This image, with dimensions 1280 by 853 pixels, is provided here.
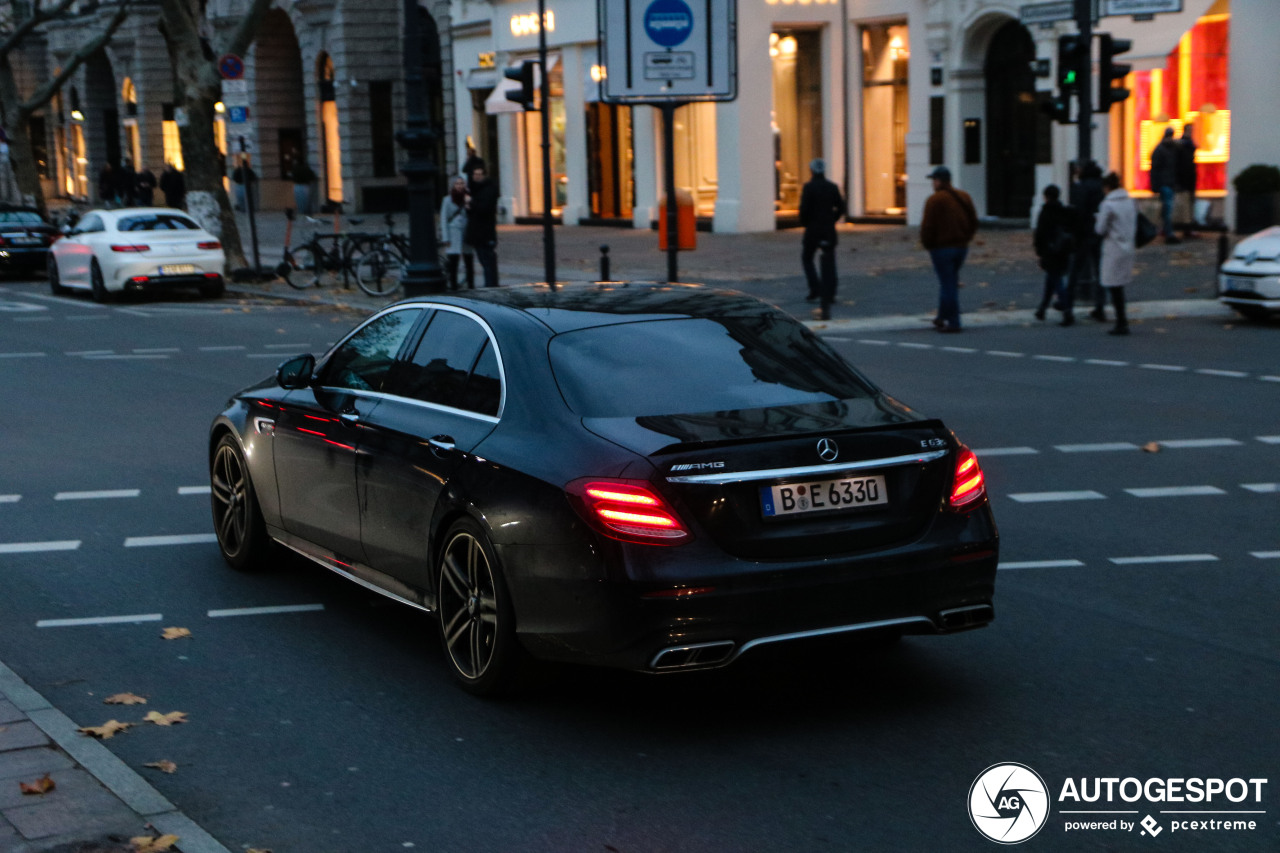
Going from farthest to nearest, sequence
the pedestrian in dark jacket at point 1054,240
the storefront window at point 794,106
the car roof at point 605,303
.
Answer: the storefront window at point 794,106
the pedestrian in dark jacket at point 1054,240
the car roof at point 605,303

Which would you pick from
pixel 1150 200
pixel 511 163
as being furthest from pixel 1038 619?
pixel 511 163

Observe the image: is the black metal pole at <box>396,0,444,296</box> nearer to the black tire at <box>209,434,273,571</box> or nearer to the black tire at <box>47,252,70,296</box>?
the black tire at <box>47,252,70,296</box>

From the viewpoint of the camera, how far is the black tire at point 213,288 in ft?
85.4

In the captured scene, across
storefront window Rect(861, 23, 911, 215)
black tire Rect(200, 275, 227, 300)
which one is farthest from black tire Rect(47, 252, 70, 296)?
storefront window Rect(861, 23, 911, 215)

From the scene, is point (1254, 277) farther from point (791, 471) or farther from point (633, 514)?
point (633, 514)

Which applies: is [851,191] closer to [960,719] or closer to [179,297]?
[179,297]

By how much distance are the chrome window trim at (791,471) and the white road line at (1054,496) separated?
4107 mm

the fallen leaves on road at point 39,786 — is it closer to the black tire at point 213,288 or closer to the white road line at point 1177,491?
the white road line at point 1177,491

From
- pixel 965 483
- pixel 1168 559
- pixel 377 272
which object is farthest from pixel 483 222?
pixel 965 483

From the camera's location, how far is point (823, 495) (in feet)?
17.9

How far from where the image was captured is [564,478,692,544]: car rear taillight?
529cm

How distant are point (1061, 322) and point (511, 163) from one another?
1036 inches

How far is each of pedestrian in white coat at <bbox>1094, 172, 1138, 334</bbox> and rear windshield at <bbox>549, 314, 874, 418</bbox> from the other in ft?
→ 41.6

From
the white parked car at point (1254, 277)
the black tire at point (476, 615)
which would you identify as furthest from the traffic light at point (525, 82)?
the black tire at point (476, 615)
